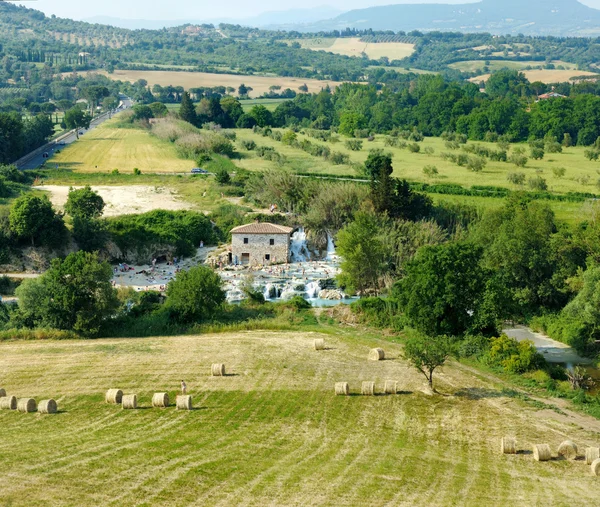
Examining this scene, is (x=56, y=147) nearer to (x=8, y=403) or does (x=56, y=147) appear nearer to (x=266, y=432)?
(x=8, y=403)

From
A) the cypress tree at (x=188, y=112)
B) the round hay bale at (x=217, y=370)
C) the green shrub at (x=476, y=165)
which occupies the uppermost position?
the cypress tree at (x=188, y=112)

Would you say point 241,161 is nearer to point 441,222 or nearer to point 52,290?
point 441,222

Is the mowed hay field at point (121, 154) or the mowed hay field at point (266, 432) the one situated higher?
the mowed hay field at point (121, 154)

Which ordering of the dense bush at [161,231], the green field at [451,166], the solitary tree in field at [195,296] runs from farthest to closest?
the green field at [451,166] → the dense bush at [161,231] → the solitary tree in field at [195,296]

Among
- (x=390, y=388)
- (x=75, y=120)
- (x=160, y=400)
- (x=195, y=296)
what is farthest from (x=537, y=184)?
(x=75, y=120)

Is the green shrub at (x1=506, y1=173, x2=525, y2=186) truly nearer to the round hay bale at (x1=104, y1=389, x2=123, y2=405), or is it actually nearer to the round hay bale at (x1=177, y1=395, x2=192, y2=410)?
the round hay bale at (x1=177, y1=395, x2=192, y2=410)

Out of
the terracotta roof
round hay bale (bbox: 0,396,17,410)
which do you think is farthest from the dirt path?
round hay bale (bbox: 0,396,17,410)

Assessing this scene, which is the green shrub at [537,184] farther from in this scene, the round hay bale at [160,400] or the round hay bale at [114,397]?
the round hay bale at [114,397]

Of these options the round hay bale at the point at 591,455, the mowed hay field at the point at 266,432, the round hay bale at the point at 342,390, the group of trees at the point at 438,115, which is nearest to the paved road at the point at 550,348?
the mowed hay field at the point at 266,432
